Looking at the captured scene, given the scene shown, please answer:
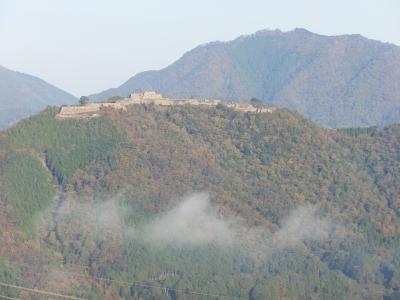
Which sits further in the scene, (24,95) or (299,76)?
(24,95)

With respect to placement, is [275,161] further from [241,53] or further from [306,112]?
[241,53]

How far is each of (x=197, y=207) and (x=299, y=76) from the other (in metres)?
85.8

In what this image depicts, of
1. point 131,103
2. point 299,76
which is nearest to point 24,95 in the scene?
point 299,76

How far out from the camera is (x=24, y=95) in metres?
162

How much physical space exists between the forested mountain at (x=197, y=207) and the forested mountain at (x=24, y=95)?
69298 mm

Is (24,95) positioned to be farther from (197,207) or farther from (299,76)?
(197,207)

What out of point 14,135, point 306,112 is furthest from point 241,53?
point 14,135

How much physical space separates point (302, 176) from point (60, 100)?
98.9 meters

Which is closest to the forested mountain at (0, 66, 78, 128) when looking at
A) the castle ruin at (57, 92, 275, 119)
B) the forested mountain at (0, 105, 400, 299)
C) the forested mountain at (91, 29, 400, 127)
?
the forested mountain at (91, 29, 400, 127)

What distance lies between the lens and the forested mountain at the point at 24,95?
488 feet

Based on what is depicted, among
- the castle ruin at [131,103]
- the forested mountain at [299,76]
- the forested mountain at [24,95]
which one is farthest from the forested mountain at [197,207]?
the forested mountain at [24,95]

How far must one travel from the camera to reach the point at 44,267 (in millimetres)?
59156

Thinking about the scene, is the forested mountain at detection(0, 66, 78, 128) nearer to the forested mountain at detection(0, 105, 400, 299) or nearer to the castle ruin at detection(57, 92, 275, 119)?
the castle ruin at detection(57, 92, 275, 119)

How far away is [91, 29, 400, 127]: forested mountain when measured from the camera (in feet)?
468
